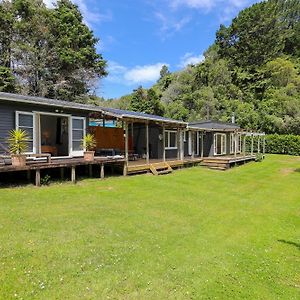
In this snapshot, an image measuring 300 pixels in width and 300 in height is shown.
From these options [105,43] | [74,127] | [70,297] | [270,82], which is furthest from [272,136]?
[70,297]

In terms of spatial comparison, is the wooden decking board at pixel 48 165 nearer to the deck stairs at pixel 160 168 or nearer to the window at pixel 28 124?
the window at pixel 28 124

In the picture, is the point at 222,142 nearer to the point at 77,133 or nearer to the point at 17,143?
the point at 77,133

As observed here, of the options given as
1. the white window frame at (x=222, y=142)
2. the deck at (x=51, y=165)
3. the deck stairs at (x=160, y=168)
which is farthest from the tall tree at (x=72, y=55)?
the deck at (x=51, y=165)

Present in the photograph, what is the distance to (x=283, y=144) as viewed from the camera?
29.9 m

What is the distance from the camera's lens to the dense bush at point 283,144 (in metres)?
29.0

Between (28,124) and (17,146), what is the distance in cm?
162

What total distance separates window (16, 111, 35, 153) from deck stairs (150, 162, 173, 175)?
605 cm

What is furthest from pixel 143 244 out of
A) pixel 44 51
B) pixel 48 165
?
pixel 44 51

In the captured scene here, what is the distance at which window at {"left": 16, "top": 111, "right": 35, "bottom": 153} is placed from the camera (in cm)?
1134

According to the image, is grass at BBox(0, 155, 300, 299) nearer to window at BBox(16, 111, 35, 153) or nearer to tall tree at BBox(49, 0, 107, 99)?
window at BBox(16, 111, 35, 153)

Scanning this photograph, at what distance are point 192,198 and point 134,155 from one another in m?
8.08

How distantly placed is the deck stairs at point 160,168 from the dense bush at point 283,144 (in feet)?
60.8

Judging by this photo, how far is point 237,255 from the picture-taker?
581cm

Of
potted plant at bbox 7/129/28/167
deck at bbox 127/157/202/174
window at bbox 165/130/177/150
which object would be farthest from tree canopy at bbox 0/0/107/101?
potted plant at bbox 7/129/28/167
